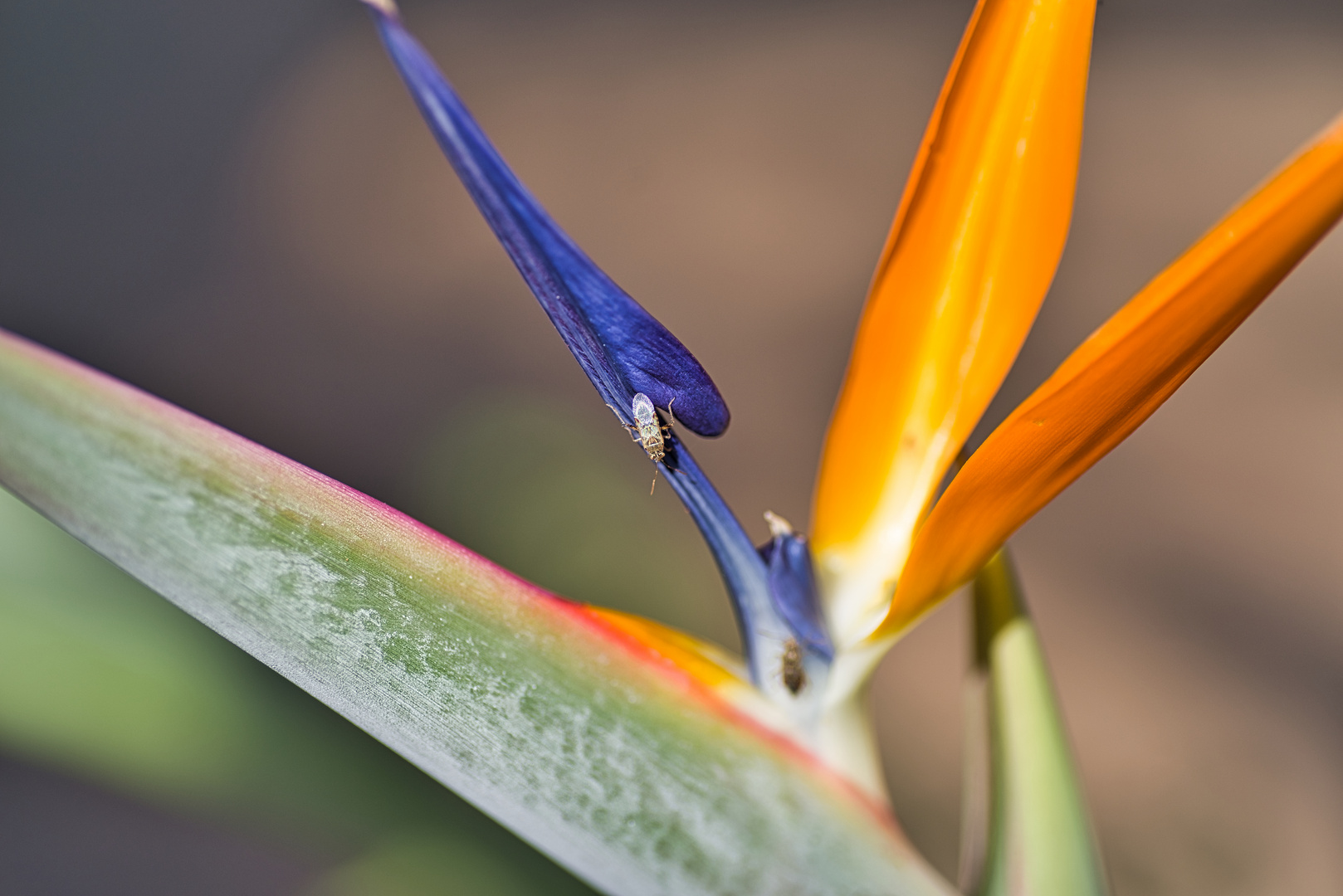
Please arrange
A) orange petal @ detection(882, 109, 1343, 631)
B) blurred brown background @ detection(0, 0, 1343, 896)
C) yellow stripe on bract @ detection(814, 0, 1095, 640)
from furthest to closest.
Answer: blurred brown background @ detection(0, 0, 1343, 896), yellow stripe on bract @ detection(814, 0, 1095, 640), orange petal @ detection(882, 109, 1343, 631)

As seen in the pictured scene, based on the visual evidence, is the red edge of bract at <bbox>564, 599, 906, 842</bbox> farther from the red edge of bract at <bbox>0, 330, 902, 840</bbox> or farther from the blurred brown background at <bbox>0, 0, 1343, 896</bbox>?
the blurred brown background at <bbox>0, 0, 1343, 896</bbox>

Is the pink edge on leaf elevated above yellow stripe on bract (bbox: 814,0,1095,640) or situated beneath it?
situated beneath

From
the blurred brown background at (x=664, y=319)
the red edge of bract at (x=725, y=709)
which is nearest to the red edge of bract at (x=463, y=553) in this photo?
the red edge of bract at (x=725, y=709)

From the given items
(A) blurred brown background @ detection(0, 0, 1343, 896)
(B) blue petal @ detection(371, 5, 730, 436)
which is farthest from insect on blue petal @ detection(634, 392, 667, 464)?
(A) blurred brown background @ detection(0, 0, 1343, 896)

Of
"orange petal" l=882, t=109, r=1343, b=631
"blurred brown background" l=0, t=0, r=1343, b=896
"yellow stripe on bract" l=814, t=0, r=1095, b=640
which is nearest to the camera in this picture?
"orange petal" l=882, t=109, r=1343, b=631

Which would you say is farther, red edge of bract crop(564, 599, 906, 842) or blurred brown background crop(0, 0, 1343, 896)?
blurred brown background crop(0, 0, 1343, 896)

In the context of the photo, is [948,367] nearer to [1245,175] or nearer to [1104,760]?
[1104,760]

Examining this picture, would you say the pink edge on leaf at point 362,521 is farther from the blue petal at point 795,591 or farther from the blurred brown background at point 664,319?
the blurred brown background at point 664,319
